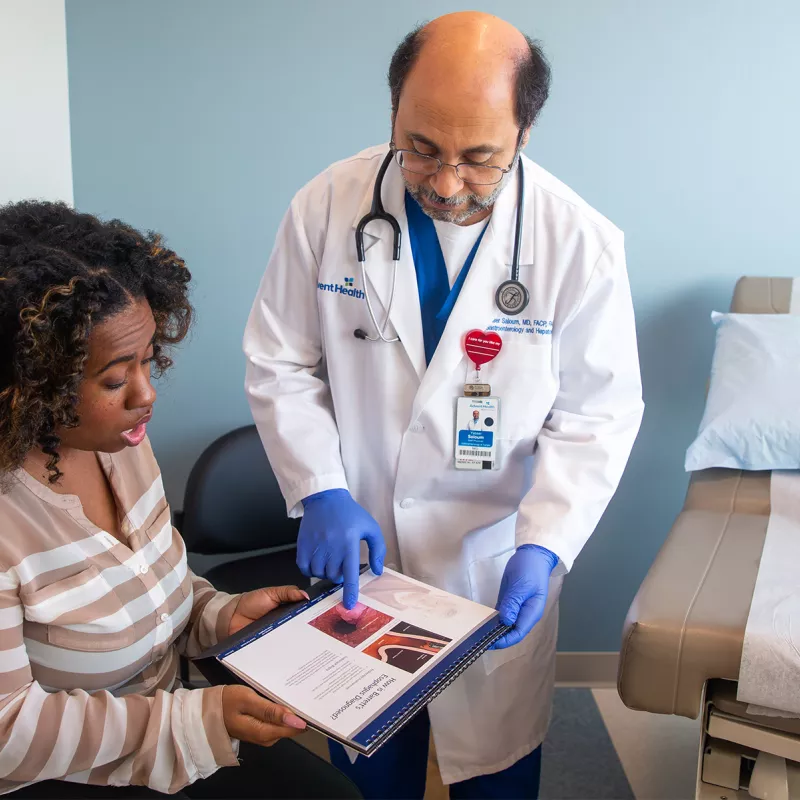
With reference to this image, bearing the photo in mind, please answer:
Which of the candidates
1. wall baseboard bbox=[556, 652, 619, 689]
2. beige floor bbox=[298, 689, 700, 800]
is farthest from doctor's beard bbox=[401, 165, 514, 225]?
wall baseboard bbox=[556, 652, 619, 689]

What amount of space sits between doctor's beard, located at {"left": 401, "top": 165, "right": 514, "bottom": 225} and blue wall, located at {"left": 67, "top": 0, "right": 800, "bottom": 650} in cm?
79

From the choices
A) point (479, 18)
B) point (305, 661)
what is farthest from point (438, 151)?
point (305, 661)

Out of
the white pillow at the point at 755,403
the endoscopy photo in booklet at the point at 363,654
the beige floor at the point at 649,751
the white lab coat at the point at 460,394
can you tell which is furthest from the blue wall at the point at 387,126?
the endoscopy photo in booklet at the point at 363,654

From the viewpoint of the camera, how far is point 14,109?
159 cm

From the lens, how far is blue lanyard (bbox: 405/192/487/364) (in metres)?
1.29

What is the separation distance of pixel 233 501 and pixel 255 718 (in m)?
0.90

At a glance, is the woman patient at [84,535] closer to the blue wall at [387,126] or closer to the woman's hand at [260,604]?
the woman's hand at [260,604]

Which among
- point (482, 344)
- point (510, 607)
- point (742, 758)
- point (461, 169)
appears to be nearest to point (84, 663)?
point (510, 607)

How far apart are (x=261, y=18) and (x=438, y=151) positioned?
37.4 inches

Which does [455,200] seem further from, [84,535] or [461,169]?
[84,535]

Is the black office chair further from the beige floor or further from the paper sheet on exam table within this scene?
the paper sheet on exam table

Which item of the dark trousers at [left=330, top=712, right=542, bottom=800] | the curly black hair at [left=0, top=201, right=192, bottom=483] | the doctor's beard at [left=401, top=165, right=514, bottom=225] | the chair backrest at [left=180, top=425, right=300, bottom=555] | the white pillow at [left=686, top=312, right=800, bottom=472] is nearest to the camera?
the curly black hair at [left=0, top=201, right=192, bottom=483]

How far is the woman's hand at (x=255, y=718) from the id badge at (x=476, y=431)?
50 cm

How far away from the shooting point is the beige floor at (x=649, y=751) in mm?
1835
